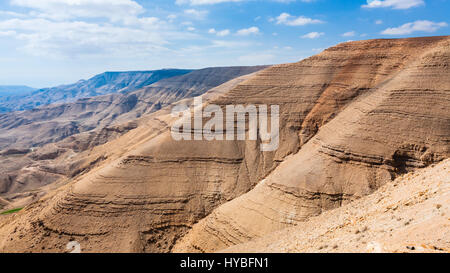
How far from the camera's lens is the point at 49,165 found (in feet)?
239

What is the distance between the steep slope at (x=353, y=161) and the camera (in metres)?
22.8

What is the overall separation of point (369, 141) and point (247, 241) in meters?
14.0

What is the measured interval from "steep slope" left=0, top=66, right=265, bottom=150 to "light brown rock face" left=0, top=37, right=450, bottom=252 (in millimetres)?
117518

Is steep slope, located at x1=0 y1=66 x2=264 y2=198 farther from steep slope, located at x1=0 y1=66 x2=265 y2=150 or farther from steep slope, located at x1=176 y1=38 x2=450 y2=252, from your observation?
steep slope, located at x1=176 y1=38 x2=450 y2=252

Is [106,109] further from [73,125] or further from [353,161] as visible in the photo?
[353,161]

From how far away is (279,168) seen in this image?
28.9 metres

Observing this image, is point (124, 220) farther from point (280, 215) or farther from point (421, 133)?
point (421, 133)

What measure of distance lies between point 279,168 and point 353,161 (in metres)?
7.20

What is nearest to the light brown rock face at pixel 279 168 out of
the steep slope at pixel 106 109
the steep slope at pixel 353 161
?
the steep slope at pixel 353 161

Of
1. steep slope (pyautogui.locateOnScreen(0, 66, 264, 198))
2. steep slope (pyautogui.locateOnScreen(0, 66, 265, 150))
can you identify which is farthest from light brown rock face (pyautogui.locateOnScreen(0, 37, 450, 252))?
steep slope (pyautogui.locateOnScreen(0, 66, 265, 150))

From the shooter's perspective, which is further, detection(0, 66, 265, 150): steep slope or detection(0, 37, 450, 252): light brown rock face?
detection(0, 66, 265, 150): steep slope

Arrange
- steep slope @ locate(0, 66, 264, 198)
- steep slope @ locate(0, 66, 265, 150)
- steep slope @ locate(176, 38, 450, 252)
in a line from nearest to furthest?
1. steep slope @ locate(176, 38, 450, 252)
2. steep slope @ locate(0, 66, 264, 198)
3. steep slope @ locate(0, 66, 265, 150)

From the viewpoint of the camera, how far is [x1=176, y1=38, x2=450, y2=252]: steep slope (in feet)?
74.9

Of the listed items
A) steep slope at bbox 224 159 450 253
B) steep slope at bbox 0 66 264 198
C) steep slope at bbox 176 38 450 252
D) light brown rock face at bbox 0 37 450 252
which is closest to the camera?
steep slope at bbox 224 159 450 253
